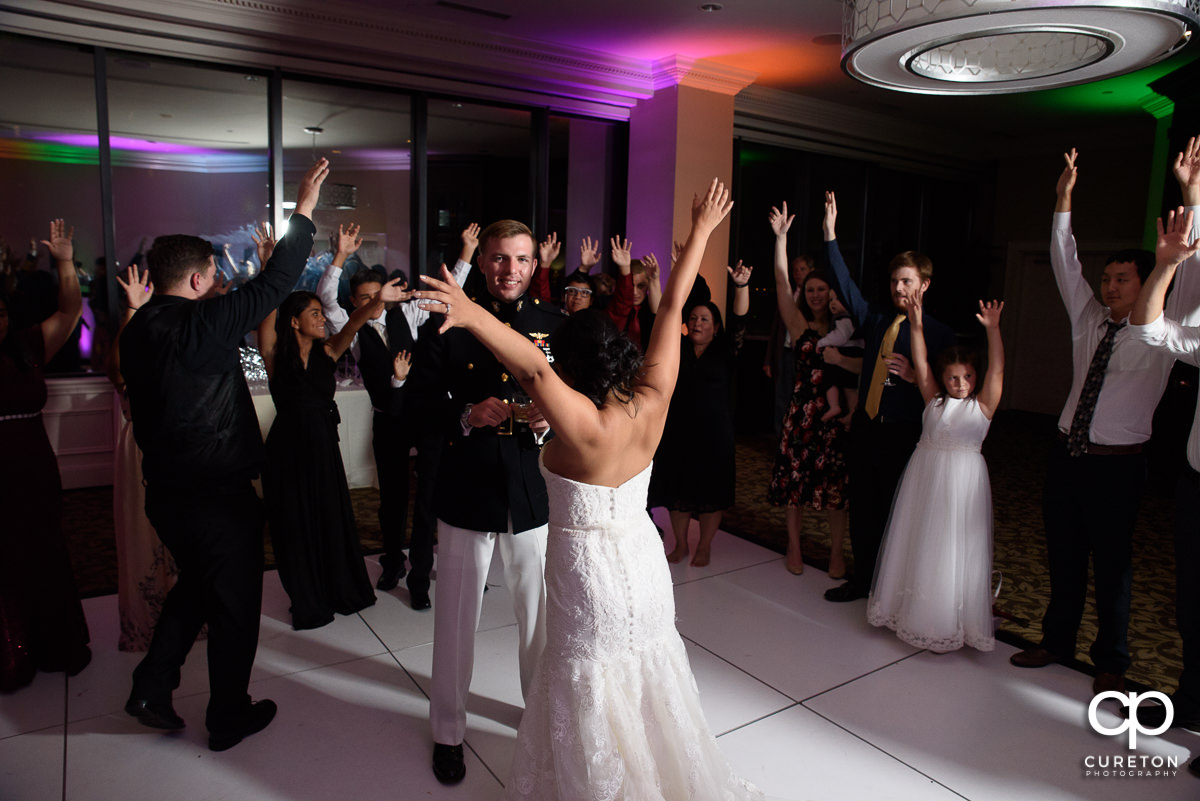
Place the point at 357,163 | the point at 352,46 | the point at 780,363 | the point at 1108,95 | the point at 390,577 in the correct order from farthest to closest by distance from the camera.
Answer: the point at 1108,95 < the point at 780,363 < the point at 357,163 < the point at 352,46 < the point at 390,577

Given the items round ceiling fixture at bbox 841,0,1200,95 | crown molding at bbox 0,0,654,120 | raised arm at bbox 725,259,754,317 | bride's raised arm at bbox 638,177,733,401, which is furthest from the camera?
crown molding at bbox 0,0,654,120

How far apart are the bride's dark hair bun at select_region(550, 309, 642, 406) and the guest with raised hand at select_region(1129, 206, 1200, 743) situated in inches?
75.7

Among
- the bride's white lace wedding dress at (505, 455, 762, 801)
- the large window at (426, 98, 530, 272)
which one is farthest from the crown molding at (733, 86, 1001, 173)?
the bride's white lace wedding dress at (505, 455, 762, 801)

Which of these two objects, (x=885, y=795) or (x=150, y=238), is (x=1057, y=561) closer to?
(x=885, y=795)

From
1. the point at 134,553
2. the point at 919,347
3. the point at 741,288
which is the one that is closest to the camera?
the point at 134,553

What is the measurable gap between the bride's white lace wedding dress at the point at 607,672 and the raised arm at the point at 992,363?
1976 mm

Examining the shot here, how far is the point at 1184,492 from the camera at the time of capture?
2.65 metres

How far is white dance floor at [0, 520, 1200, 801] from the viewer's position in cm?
236

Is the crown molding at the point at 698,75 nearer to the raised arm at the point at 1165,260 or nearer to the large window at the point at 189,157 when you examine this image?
the large window at the point at 189,157

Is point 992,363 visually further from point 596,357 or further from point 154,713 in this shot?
point 154,713

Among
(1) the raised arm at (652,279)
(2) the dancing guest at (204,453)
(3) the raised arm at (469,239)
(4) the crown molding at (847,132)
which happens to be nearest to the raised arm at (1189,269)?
(1) the raised arm at (652,279)

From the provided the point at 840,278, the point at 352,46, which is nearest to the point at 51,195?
the point at 352,46

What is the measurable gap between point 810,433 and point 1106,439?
1.44 meters

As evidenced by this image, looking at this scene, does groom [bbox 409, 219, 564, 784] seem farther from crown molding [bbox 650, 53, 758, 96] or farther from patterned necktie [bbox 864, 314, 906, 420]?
crown molding [bbox 650, 53, 758, 96]
